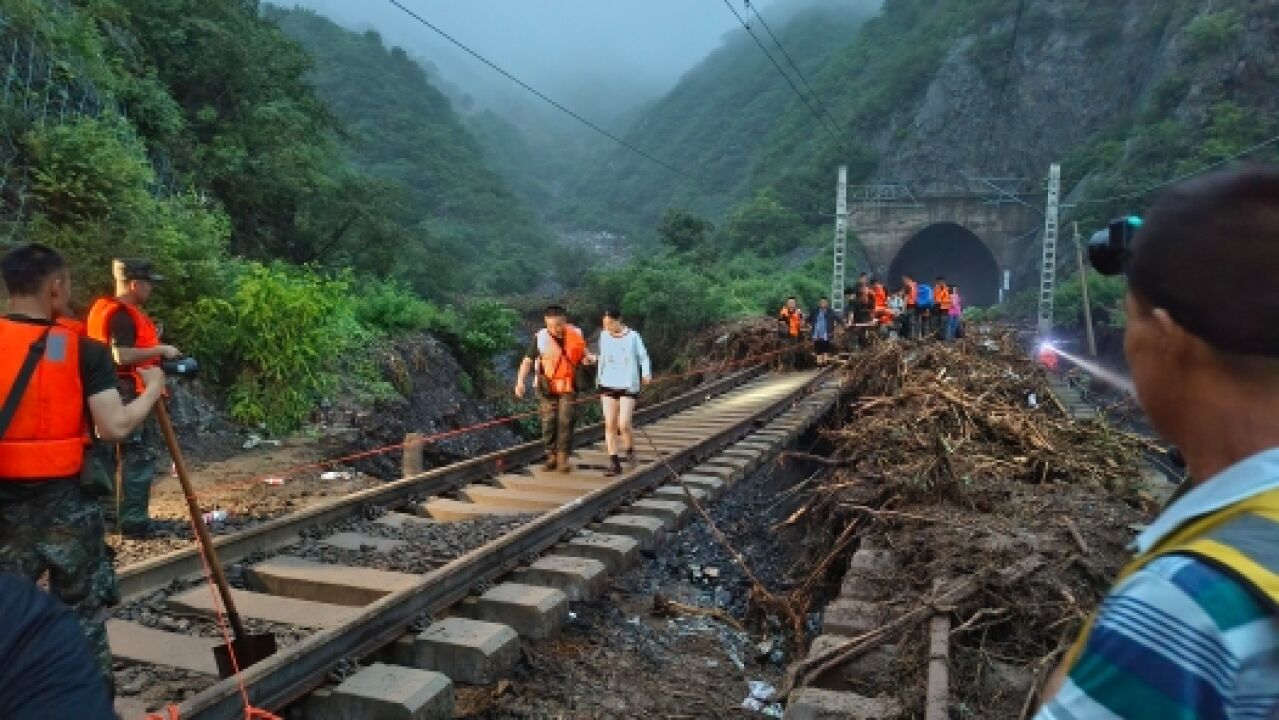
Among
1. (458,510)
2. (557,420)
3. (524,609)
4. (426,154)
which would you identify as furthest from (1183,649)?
(426,154)

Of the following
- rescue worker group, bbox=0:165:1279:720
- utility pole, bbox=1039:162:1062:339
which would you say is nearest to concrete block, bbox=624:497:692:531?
rescue worker group, bbox=0:165:1279:720

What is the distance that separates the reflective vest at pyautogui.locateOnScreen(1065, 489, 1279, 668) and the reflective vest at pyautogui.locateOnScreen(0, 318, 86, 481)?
3.43 meters

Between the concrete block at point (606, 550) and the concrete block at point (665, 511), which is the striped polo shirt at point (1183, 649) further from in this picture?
the concrete block at point (665, 511)

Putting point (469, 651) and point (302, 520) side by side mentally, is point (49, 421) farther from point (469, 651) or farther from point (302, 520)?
point (302, 520)

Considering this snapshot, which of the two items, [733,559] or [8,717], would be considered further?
[733,559]

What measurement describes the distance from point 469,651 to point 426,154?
199 feet

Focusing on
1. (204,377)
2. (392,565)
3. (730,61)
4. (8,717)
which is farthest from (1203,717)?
(730,61)

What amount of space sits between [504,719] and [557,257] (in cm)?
4427

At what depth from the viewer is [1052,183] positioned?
3155 cm

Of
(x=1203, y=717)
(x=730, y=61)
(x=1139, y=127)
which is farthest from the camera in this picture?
(x=730, y=61)

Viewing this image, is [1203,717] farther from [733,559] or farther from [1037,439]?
[1037,439]

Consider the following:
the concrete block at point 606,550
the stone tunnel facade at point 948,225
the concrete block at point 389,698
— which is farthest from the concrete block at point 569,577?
the stone tunnel facade at point 948,225

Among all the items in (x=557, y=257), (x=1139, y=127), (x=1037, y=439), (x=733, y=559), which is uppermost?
(x=1139, y=127)

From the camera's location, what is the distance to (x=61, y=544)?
10.4 feet
